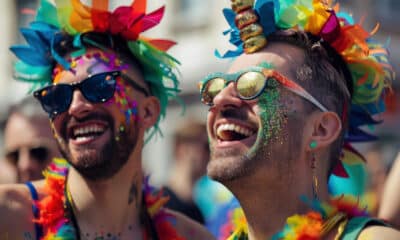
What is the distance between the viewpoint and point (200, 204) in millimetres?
7398

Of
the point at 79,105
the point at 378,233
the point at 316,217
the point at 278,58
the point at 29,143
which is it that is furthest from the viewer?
the point at 29,143

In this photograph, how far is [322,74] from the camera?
4.14 m

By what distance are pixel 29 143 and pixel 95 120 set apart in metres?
1.59

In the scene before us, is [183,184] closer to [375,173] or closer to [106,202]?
[375,173]

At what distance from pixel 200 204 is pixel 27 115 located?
1582mm

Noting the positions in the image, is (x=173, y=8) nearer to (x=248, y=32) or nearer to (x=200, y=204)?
(x=200, y=204)

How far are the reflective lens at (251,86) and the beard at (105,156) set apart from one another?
3.71 feet

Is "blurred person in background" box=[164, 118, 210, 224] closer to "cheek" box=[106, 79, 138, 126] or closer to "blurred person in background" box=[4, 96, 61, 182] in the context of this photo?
"blurred person in background" box=[4, 96, 61, 182]

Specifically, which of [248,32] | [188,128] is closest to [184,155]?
[188,128]

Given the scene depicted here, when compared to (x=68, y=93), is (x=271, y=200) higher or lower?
lower

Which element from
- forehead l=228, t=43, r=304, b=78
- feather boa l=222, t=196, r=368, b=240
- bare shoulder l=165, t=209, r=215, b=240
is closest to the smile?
bare shoulder l=165, t=209, r=215, b=240

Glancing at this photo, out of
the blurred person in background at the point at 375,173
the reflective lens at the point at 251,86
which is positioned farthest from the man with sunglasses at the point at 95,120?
the blurred person in background at the point at 375,173

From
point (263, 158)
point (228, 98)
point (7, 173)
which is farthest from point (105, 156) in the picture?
point (7, 173)

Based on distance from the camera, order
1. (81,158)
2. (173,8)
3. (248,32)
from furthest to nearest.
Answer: (173,8) < (81,158) < (248,32)
